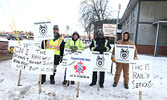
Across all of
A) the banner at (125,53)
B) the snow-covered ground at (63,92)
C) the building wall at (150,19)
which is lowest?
the snow-covered ground at (63,92)

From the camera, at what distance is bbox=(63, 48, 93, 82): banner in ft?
11.8

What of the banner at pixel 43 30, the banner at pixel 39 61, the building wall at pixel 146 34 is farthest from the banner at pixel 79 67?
the building wall at pixel 146 34

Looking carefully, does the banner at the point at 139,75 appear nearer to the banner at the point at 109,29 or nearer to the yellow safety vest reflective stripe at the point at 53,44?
the yellow safety vest reflective stripe at the point at 53,44

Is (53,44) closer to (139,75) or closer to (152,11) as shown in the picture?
(139,75)

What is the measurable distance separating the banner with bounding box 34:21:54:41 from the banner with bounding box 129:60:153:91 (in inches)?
94.8

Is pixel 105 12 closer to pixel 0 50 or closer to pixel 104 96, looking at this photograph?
pixel 0 50

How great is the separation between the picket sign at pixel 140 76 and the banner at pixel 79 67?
1088 millimetres

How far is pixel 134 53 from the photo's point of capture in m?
4.62

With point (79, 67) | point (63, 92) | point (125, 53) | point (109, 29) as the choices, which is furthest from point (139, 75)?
point (109, 29)

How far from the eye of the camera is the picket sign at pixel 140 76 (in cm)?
319

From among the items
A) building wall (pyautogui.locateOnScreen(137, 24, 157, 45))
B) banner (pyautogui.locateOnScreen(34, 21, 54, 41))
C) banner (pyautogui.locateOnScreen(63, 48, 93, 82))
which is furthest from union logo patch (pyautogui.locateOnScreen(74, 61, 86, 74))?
building wall (pyautogui.locateOnScreen(137, 24, 157, 45))

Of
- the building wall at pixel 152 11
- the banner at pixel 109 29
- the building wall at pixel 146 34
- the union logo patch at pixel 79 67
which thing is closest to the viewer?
the union logo patch at pixel 79 67

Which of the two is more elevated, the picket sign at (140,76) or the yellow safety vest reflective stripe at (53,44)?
the yellow safety vest reflective stripe at (53,44)

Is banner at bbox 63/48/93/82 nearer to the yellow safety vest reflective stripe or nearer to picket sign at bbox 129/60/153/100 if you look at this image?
the yellow safety vest reflective stripe
